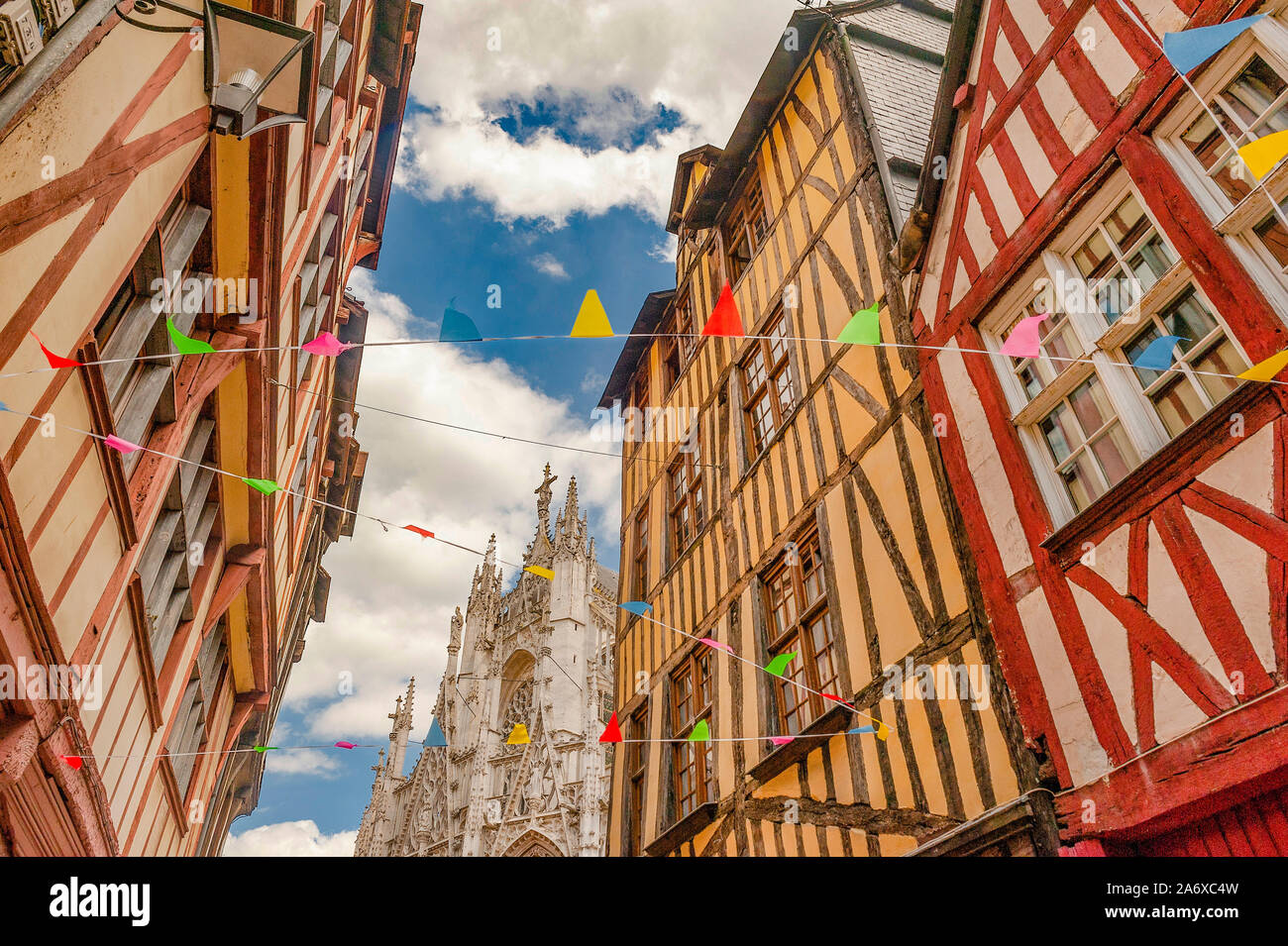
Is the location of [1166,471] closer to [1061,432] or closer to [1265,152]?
[1061,432]

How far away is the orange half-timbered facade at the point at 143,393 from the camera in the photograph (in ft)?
→ 9.78

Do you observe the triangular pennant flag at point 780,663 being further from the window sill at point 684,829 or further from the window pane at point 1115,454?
the window pane at point 1115,454

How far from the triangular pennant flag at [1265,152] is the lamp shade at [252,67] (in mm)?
4365

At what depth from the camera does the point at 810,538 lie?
604cm

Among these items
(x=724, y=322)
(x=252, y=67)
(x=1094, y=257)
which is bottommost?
(x=1094, y=257)

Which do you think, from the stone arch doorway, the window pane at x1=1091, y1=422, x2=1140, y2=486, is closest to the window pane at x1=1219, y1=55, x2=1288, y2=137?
the window pane at x1=1091, y1=422, x2=1140, y2=486

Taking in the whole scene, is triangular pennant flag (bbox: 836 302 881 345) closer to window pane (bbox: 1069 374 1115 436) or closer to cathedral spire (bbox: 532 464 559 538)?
window pane (bbox: 1069 374 1115 436)

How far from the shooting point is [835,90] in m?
7.31

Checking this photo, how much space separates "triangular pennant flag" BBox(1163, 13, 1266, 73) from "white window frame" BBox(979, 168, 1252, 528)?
26.0 inches

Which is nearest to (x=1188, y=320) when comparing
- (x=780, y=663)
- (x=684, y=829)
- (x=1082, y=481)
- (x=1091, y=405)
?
(x=1091, y=405)

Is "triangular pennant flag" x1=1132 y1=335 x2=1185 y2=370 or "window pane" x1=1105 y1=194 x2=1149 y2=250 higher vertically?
"window pane" x1=1105 y1=194 x2=1149 y2=250

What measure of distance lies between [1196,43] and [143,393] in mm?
5261

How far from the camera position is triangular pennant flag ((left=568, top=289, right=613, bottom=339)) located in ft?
14.3

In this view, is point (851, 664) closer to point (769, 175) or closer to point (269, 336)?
point (269, 336)
